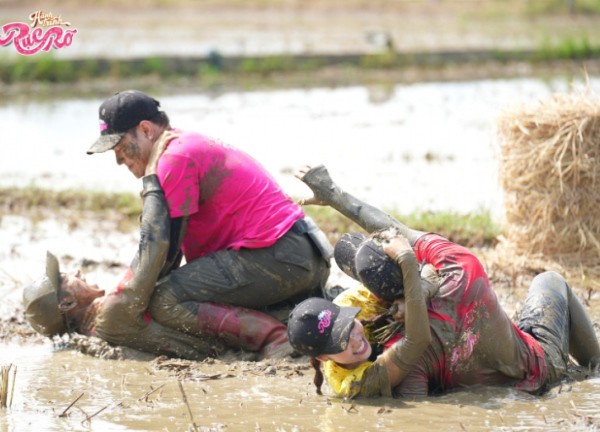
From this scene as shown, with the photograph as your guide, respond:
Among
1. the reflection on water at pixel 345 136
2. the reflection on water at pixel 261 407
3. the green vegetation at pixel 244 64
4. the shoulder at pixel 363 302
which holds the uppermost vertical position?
the green vegetation at pixel 244 64

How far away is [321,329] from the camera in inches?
183

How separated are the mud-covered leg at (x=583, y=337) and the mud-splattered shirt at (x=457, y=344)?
15.0 inches

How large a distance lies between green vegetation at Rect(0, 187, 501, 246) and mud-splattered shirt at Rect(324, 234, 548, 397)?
2.87 m

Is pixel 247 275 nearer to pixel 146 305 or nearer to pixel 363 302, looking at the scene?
pixel 146 305

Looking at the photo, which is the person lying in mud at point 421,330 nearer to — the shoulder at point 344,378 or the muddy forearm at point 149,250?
the shoulder at point 344,378

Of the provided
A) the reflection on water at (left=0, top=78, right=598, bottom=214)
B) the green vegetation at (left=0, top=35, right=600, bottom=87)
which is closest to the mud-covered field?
the reflection on water at (left=0, top=78, right=598, bottom=214)

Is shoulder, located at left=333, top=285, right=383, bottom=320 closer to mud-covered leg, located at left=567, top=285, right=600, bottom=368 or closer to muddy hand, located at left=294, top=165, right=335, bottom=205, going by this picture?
muddy hand, located at left=294, top=165, right=335, bottom=205

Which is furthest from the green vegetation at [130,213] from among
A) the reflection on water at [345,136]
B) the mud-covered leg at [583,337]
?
the mud-covered leg at [583,337]

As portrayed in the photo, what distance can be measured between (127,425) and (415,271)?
4.59ft

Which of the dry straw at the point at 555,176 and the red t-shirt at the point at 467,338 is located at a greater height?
the dry straw at the point at 555,176

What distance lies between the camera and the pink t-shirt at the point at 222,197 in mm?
5801

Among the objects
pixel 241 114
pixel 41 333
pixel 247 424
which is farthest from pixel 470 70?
pixel 247 424

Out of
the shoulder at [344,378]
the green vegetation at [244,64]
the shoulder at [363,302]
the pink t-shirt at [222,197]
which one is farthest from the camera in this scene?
the green vegetation at [244,64]

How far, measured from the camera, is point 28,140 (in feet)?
42.4
